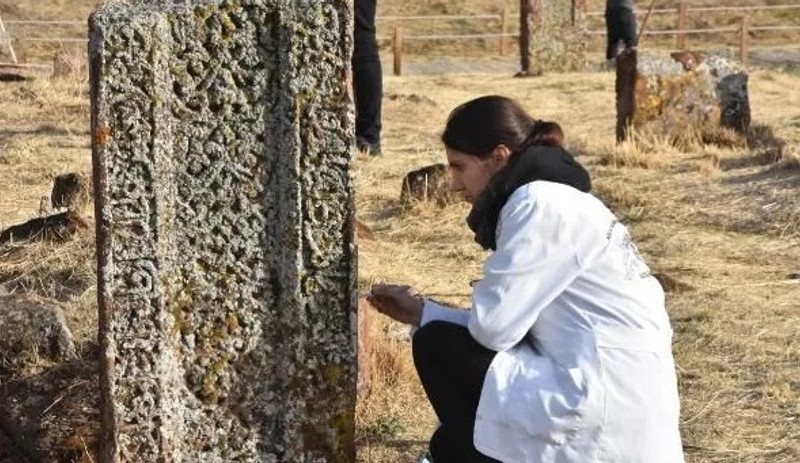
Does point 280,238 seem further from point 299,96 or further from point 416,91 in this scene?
point 416,91

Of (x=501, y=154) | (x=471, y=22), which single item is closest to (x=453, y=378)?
(x=501, y=154)

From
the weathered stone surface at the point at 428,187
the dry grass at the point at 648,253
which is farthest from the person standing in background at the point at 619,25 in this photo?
the weathered stone surface at the point at 428,187

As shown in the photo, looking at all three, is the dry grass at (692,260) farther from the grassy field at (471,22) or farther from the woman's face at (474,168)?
the grassy field at (471,22)

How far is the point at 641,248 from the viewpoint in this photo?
6984 millimetres

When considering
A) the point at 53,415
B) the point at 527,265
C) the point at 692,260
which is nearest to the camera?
the point at 527,265

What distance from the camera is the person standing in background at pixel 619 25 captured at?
16312 mm

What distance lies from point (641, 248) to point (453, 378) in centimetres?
343

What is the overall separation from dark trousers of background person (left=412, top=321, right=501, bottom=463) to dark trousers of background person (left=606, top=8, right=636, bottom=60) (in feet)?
42.5

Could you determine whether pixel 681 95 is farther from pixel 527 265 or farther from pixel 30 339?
pixel 527 265

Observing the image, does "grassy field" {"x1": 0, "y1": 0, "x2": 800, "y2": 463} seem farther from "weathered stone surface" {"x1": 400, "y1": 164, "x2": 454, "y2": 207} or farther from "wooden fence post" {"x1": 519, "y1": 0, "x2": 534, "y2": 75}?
"wooden fence post" {"x1": 519, "y1": 0, "x2": 534, "y2": 75}

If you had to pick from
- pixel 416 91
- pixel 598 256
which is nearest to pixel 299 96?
pixel 598 256

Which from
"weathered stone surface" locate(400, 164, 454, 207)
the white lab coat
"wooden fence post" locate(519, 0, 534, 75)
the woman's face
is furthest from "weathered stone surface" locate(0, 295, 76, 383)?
"wooden fence post" locate(519, 0, 534, 75)

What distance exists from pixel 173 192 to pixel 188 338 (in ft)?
1.15

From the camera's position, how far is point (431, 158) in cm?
930
